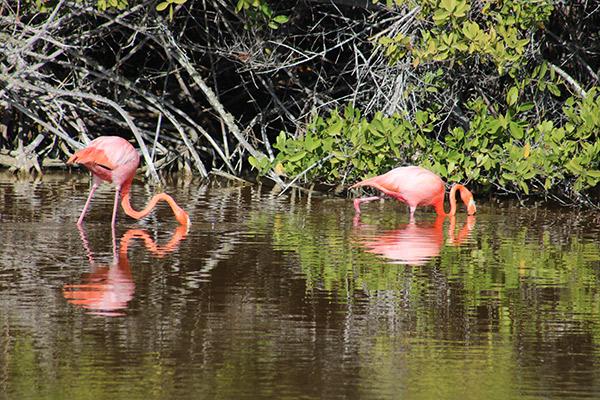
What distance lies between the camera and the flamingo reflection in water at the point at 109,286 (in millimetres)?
6680

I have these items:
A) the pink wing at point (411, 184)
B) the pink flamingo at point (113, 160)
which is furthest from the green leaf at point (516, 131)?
the pink flamingo at point (113, 160)

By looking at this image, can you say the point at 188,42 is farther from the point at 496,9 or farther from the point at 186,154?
the point at 496,9

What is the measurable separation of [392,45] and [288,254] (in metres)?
2.82

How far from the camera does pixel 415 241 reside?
9.27 meters

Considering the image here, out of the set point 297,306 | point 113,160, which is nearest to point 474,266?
point 297,306

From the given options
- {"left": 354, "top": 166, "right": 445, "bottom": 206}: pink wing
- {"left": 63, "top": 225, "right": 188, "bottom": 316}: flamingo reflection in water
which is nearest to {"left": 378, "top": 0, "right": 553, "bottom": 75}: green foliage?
{"left": 354, "top": 166, "right": 445, "bottom": 206}: pink wing

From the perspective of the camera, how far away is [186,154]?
1392 cm

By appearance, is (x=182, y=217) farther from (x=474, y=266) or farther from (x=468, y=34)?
(x=468, y=34)

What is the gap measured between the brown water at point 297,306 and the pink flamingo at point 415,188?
0.69 ft

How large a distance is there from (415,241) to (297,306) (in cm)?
259

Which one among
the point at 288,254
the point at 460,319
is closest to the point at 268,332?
the point at 460,319

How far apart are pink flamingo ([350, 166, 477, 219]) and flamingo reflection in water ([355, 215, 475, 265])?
176mm

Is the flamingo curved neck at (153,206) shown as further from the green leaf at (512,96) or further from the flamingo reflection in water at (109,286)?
the green leaf at (512,96)

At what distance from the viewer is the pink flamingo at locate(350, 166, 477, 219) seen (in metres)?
10.4
